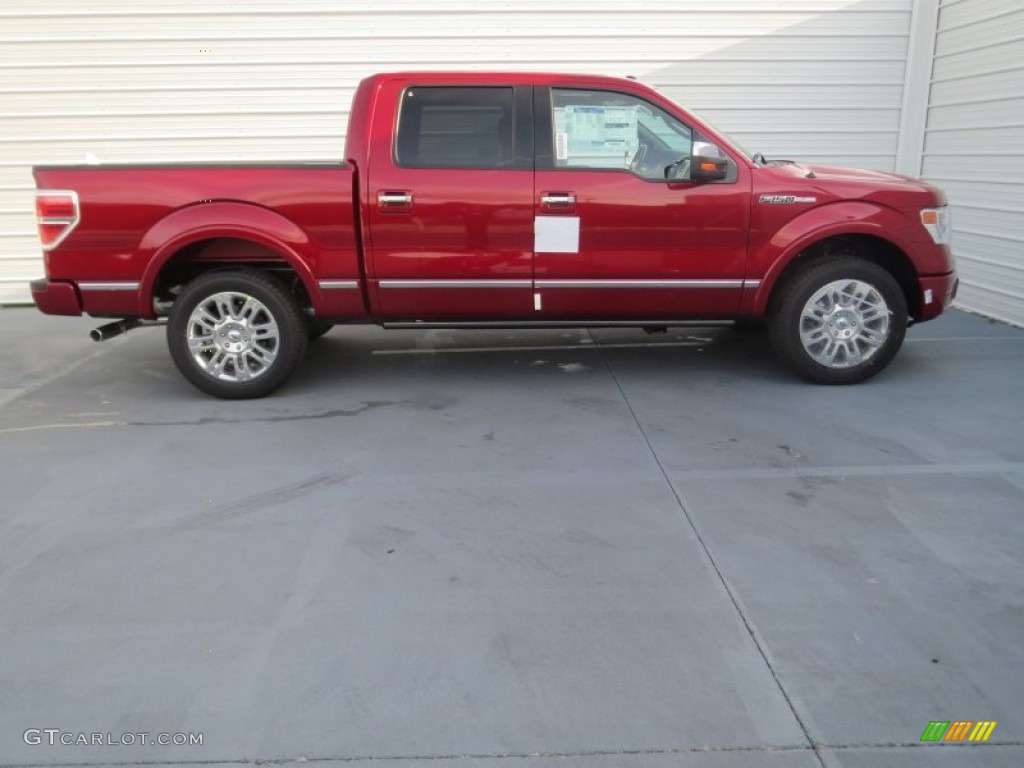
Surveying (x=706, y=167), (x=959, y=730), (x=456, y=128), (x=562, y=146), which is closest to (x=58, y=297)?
(x=456, y=128)

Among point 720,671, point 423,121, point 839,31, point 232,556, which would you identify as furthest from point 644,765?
point 839,31

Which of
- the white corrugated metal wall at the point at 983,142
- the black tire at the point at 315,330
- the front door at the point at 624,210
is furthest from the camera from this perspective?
the white corrugated metal wall at the point at 983,142

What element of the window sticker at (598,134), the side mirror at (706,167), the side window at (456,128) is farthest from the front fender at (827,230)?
the side window at (456,128)

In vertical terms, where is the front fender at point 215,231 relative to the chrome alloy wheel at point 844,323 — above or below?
above

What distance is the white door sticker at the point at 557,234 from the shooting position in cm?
541

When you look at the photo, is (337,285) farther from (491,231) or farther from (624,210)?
(624,210)

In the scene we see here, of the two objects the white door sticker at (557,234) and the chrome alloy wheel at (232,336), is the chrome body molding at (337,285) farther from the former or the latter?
the white door sticker at (557,234)

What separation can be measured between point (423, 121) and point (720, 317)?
234 cm

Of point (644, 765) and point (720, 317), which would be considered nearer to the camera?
point (644, 765)

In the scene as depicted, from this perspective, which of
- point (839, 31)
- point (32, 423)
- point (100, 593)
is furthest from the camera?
point (839, 31)

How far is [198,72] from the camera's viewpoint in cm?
884

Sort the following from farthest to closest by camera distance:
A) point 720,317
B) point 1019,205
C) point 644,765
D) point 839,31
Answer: point 839,31, point 1019,205, point 720,317, point 644,765

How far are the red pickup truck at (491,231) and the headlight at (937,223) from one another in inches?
0.5

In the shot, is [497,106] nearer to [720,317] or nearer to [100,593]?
[720,317]
